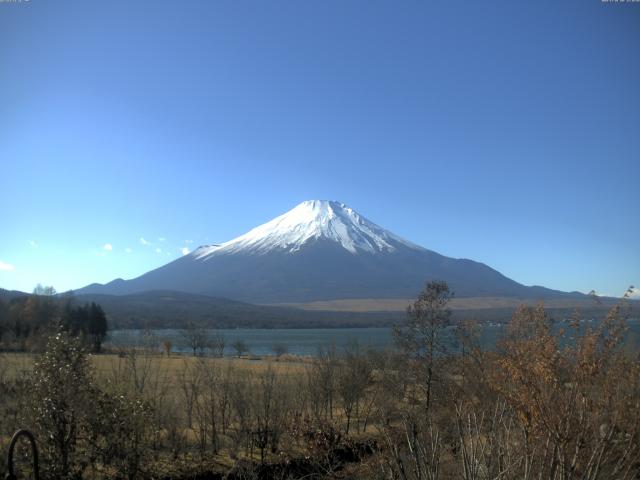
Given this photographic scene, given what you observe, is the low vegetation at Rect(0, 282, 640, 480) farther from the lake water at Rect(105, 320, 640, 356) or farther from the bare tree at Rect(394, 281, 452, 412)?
the lake water at Rect(105, 320, 640, 356)

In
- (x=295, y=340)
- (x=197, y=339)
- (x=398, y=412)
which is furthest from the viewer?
(x=295, y=340)

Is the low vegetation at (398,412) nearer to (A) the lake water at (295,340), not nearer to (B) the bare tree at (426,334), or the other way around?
(B) the bare tree at (426,334)

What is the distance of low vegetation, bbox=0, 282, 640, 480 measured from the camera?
218 inches

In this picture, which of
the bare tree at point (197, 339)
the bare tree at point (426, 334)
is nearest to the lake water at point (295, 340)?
the bare tree at point (426, 334)

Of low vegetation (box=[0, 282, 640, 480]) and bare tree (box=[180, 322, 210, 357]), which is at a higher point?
low vegetation (box=[0, 282, 640, 480])

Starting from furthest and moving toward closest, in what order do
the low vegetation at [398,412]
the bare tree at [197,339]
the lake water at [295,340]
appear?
the bare tree at [197,339] < the lake water at [295,340] < the low vegetation at [398,412]

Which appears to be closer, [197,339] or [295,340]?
[197,339]

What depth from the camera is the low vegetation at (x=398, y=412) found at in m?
5.54

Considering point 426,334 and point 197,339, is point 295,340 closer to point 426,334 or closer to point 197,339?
point 197,339

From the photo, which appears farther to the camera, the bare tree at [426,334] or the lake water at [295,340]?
the lake water at [295,340]

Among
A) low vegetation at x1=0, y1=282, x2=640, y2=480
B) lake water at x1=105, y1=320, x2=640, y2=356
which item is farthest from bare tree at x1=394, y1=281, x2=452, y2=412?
lake water at x1=105, y1=320, x2=640, y2=356

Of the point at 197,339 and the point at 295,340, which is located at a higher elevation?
the point at 197,339

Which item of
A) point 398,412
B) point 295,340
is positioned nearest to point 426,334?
point 398,412

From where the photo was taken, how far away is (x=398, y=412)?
13547 mm
